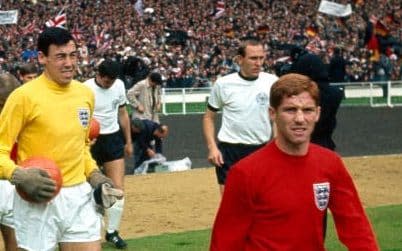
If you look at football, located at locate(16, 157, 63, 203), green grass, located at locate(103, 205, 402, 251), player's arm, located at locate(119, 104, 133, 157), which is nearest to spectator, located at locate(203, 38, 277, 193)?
green grass, located at locate(103, 205, 402, 251)

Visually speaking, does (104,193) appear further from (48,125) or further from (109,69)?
(109,69)

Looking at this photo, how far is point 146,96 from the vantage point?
1794 cm

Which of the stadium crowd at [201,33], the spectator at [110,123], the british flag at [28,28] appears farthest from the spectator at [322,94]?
the british flag at [28,28]

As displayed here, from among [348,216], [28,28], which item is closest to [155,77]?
[348,216]

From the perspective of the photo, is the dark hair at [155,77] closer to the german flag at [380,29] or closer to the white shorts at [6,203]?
the white shorts at [6,203]

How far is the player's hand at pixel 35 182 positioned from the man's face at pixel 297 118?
2.25 metres

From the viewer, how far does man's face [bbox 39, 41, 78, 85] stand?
7.26 m

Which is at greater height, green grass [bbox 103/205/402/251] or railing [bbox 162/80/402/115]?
green grass [bbox 103/205/402/251]

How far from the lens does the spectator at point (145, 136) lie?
18.5 m

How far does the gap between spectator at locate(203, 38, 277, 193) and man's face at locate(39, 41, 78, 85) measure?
3.08 m

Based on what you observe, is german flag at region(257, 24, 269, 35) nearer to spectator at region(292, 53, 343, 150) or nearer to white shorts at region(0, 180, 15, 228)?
spectator at region(292, 53, 343, 150)

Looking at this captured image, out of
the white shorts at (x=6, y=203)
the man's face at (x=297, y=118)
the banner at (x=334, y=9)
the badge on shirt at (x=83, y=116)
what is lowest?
the white shorts at (x=6, y=203)

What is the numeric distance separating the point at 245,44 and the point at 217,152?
1053 mm

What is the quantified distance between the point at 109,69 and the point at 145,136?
681 cm
